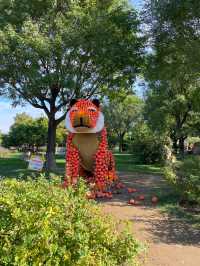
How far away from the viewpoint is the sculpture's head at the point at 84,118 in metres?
11.5

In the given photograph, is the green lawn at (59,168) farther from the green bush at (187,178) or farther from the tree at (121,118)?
the tree at (121,118)

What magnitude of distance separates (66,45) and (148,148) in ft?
34.1

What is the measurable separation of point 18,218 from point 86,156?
8.01m

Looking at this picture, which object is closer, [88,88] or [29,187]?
[29,187]

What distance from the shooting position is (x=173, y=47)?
15695 mm

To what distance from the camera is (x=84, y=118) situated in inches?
451

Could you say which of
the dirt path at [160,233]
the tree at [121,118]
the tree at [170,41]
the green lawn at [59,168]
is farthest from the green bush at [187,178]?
the tree at [121,118]

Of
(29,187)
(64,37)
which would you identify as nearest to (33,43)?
(64,37)

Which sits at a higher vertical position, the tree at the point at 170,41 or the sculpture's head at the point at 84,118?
the tree at the point at 170,41

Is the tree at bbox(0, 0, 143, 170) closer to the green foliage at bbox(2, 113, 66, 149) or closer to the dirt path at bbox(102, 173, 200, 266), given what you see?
the dirt path at bbox(102, 173, 200, 266)

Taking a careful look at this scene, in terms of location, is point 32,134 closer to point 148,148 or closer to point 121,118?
point 121,118

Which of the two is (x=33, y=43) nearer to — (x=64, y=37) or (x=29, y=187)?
(x=64, y=37)

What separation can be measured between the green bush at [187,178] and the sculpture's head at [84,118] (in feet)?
7.47

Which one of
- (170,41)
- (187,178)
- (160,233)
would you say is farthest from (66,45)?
(160,233)
